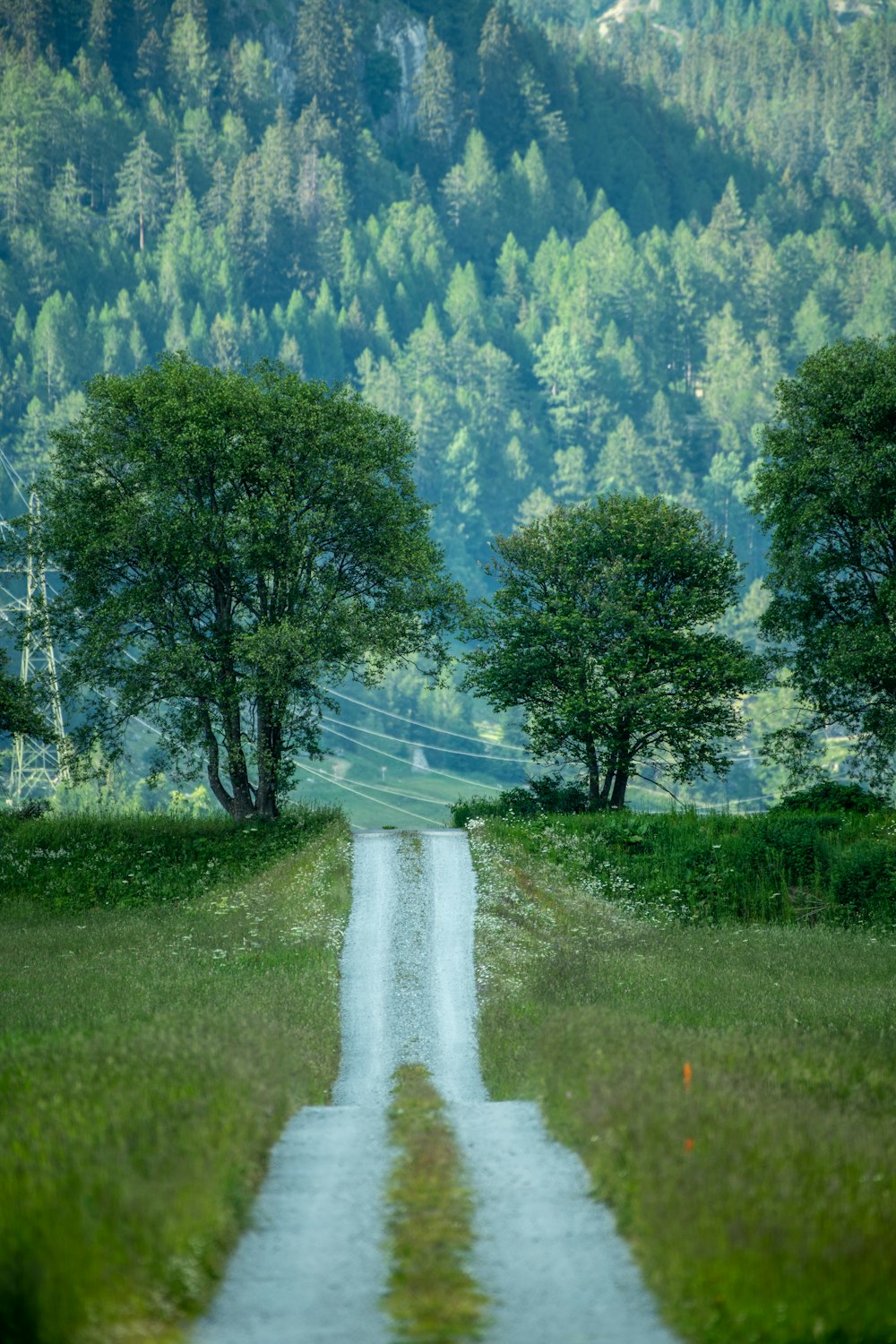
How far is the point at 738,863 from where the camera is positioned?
39000mm

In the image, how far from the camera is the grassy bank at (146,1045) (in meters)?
10.7

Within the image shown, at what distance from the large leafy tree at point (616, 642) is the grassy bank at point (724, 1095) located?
427 inches

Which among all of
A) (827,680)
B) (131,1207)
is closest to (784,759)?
(827,680)

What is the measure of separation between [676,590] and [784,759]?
19.4 ft

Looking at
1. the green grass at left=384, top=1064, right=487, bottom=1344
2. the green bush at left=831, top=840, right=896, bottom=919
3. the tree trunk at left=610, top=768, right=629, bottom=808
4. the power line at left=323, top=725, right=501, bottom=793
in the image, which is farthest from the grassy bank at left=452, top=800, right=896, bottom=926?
the power line at left=323, top=725, right=501, bottom=793

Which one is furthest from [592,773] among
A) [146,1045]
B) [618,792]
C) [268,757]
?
[146,1045]

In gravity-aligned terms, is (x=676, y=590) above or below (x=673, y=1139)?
above

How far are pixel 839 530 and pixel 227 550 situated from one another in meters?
17.6

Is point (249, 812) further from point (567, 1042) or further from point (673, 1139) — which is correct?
point (673, 1139)

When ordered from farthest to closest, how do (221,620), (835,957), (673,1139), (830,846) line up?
(221,620) → (830,846) → (835,957) → (673,1139)

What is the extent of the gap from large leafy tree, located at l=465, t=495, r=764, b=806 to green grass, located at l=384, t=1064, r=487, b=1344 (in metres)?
28.4

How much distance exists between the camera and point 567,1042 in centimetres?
1917

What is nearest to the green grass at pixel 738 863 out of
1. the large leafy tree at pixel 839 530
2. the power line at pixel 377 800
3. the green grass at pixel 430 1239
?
the large leafy tree at pixel 839 530

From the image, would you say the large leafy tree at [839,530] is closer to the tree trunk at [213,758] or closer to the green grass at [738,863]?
the green grass at [738,863]
